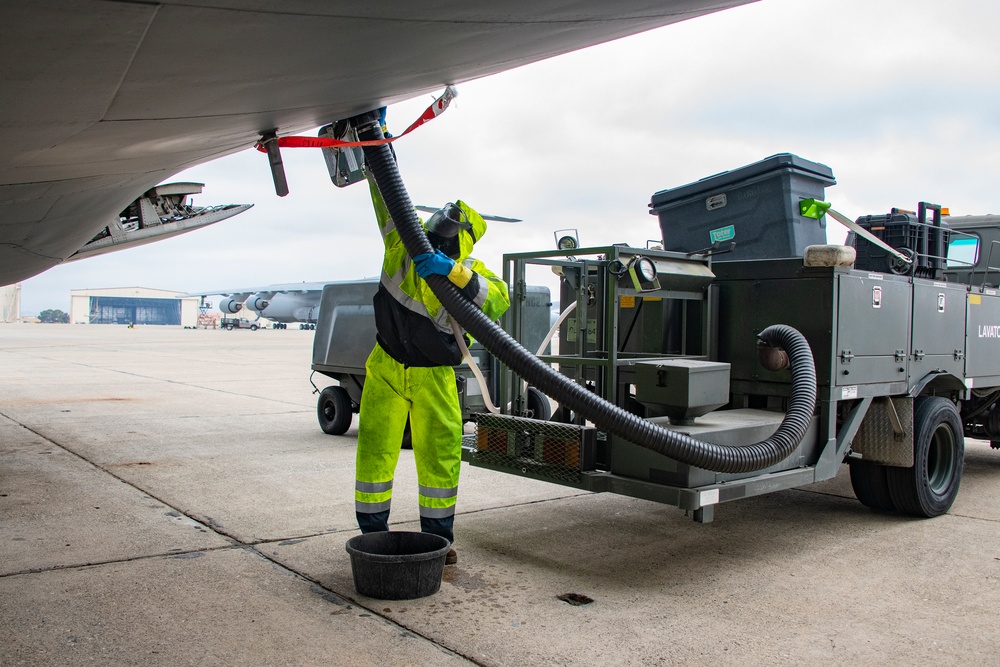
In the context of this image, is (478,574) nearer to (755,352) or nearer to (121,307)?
(755,352)

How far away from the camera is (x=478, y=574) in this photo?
13.5ft

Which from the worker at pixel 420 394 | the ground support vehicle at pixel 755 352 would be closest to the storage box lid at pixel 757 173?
the ground support vehicle at pixel 755 352

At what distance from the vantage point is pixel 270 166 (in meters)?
3.65

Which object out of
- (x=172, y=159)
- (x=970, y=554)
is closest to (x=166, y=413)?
(x=172, y=159)

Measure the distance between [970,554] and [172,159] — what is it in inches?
193

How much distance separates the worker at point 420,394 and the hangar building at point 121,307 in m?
100

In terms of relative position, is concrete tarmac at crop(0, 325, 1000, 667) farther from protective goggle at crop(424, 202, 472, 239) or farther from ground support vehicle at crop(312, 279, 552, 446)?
protective goggle at crop(424, 202, 472, 239)

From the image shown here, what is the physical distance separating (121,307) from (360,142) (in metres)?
109

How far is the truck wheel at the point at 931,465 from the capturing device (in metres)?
5.19

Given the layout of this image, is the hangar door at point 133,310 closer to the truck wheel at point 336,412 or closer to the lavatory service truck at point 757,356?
the truck wheel at point 336,412

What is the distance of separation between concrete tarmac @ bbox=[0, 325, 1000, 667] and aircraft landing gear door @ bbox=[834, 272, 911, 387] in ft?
3.42

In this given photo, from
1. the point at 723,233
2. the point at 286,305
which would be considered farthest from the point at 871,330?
the point at 286,305

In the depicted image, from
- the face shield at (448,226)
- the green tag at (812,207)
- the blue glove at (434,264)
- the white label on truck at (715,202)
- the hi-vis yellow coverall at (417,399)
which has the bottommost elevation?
the hi-vis yellow coverall at (417,399)

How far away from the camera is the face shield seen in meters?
3.96
